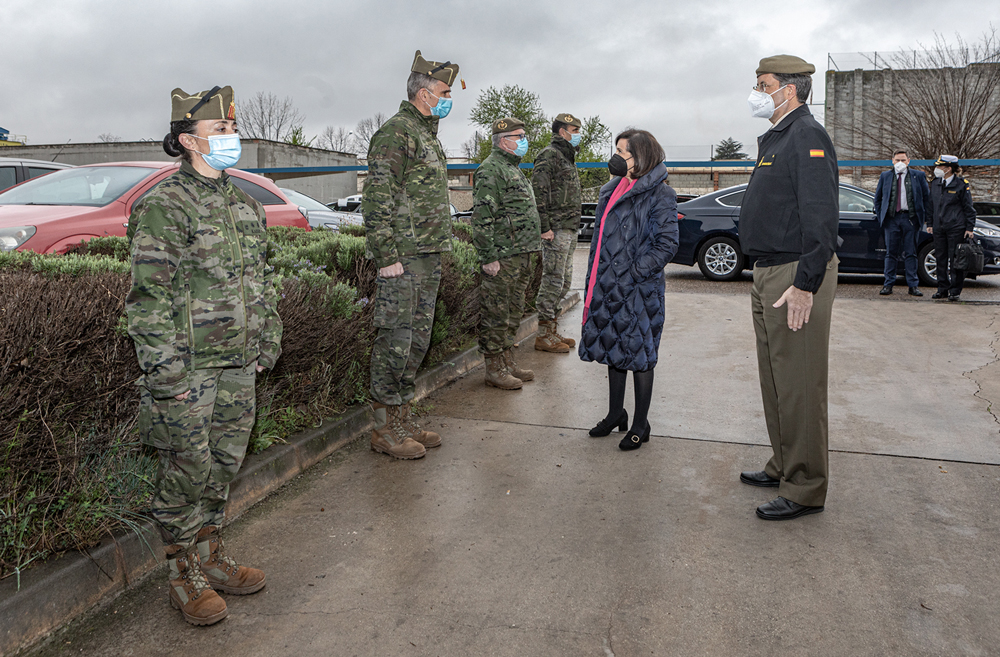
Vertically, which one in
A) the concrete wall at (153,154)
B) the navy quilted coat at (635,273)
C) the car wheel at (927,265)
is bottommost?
the car wheel at (927,265)

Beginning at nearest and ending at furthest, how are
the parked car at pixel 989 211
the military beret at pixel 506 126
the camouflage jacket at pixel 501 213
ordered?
1. the camouflage jacket at pixel 501 213
2. the military beret at pixel 506 126
3. the parked car at pixel 989 211

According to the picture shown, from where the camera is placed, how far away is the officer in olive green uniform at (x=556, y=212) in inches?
292

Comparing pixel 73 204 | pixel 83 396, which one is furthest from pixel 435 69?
pixel 73 204

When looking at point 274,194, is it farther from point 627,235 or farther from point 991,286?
point 991,286

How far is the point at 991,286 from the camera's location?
478 inches

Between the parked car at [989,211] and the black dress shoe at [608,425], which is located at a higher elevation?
the parked car at [989,211]

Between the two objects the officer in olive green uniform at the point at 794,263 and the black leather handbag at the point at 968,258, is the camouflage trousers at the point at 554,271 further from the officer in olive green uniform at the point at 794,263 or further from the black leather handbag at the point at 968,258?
the black leather handbag at the point at 968,258

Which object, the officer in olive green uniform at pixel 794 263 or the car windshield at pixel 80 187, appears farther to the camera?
the car windshield at pixel 80 187

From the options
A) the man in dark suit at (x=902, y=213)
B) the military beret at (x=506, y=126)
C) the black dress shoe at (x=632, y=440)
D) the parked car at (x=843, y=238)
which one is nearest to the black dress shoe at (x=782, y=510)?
the black dress shoe at (x=632, y=440)

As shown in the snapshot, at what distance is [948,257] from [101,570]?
11.2 m

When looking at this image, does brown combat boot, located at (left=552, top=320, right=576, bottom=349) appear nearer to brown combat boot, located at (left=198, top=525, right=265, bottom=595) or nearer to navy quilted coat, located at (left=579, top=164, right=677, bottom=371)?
navy quilted coat, located at (left=579, top=164, right=677, bottom=371)

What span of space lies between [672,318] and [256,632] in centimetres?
717

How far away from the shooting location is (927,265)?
11.8 metres

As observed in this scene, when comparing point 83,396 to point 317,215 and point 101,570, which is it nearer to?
point 101,570
